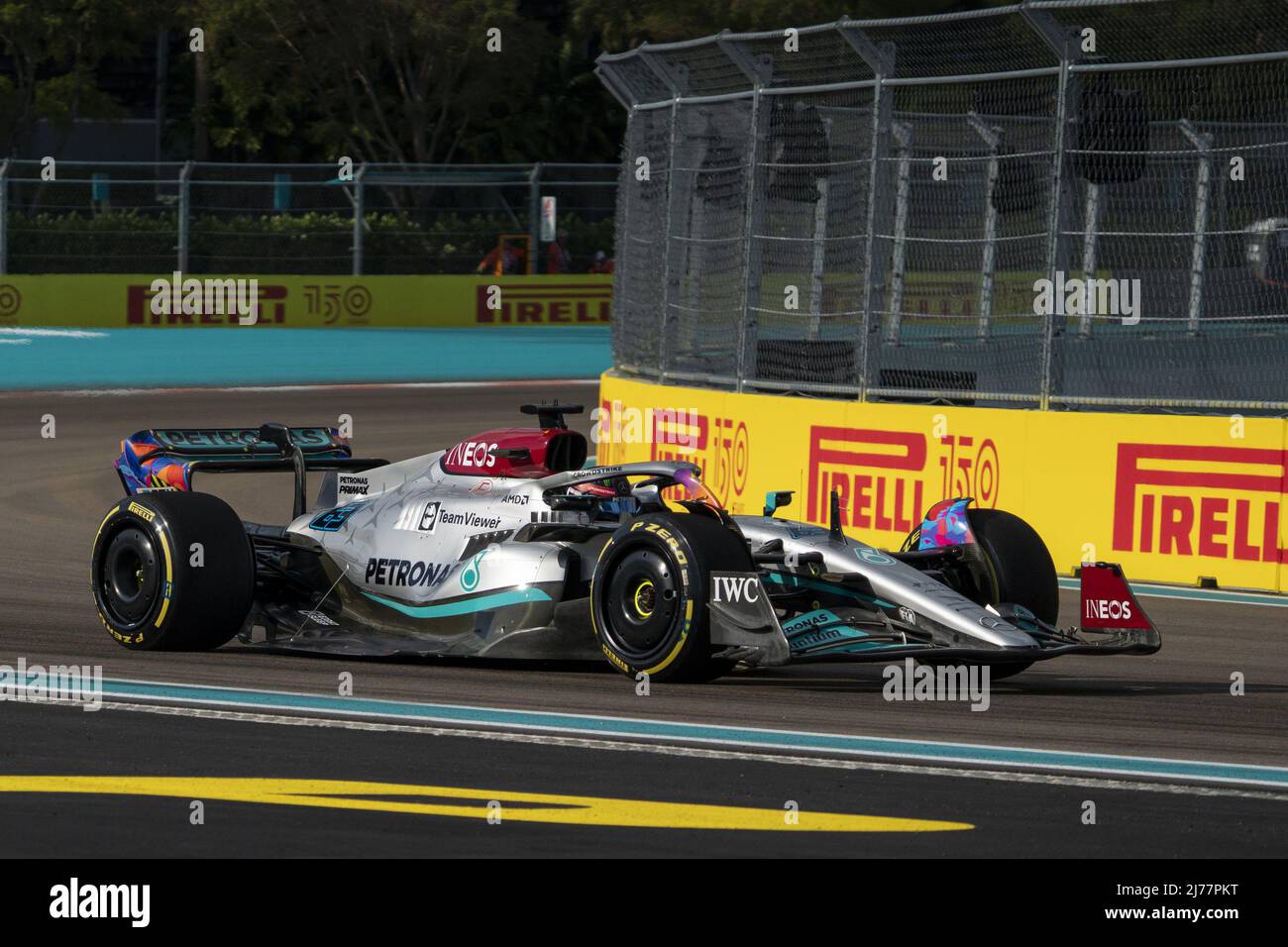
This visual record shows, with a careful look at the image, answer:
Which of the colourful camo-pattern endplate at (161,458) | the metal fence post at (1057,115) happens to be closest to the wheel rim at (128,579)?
the colourful camo-pattern endplate at (161,458)

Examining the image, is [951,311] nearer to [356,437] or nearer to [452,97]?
[356,437]

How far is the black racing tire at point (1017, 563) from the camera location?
920cm

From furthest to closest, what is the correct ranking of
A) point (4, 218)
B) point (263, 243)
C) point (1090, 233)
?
point (263, 243)
point (4, 218)
point (1090, 233)

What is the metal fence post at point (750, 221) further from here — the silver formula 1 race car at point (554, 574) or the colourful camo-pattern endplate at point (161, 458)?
the silver formula 1 race car at point (554, 574)

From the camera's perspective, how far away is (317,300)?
3269cm

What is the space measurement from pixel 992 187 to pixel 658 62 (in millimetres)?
2995

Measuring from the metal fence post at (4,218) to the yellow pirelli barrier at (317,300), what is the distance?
0.33 m

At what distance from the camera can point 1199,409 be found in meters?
12.3

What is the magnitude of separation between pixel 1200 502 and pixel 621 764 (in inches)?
236

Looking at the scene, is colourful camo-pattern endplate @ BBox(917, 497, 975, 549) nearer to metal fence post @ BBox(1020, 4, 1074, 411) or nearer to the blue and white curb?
the blue and white curb

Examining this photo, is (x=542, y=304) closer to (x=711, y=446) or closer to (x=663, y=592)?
(x=711, y=446)

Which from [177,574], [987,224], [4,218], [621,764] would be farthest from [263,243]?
[621,764]
